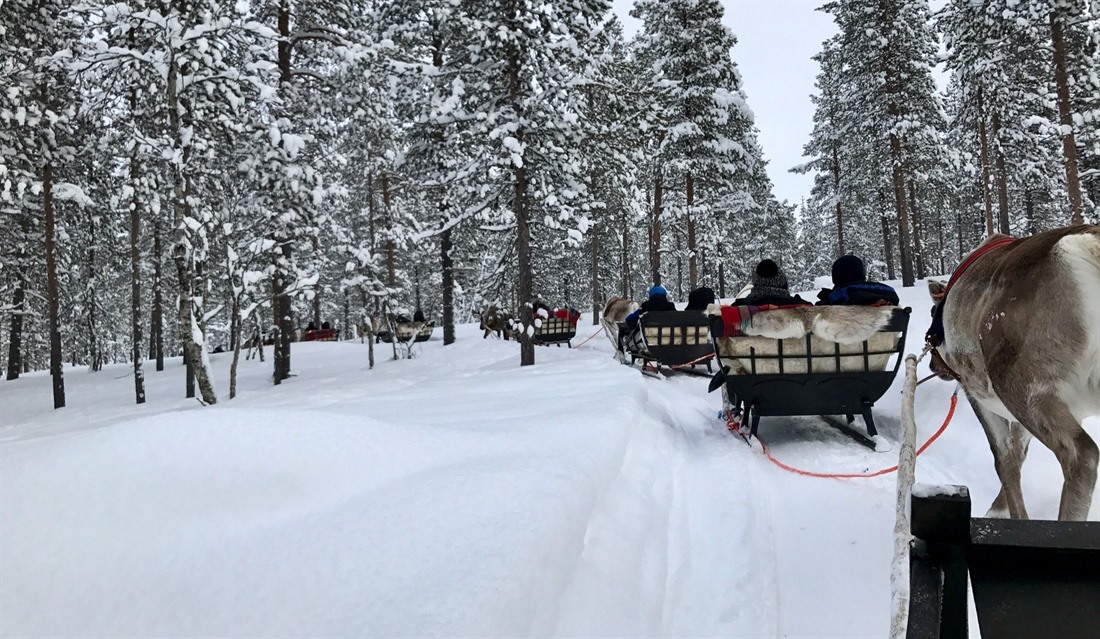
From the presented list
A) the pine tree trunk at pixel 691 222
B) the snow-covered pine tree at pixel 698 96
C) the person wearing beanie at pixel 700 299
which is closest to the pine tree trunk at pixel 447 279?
the snow-covered pine tree at pixel 698 96

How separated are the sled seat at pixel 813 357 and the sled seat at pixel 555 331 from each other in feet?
50.0

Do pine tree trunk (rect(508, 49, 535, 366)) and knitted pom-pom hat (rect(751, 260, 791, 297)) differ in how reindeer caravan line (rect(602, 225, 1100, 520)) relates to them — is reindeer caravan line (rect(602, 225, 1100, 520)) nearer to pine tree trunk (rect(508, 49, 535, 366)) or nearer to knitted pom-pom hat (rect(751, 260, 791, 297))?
knitted pom-pom hat (rect(751, 260, 791, 297))

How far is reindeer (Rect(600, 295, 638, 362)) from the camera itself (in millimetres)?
14119

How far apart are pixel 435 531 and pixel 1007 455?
10.3ft

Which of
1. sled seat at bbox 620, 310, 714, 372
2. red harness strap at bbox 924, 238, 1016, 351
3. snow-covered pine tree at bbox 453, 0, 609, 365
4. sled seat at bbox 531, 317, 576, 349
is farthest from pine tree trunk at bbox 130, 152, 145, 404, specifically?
red harness strap at bbox 924, 238, 1016, 351

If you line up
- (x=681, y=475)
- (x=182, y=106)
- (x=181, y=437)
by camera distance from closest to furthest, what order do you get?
1. (x=181, y=437)
2. (x=681, y=475)
3. (x=182, y=106)

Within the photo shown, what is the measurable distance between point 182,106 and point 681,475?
31.5 feet

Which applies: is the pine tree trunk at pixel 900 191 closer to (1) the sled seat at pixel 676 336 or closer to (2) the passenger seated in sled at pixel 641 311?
(2) the passenger seated in sled at pixel 641 311

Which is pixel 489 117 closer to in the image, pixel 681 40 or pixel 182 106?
pixel 182 106

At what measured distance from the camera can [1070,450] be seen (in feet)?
7.70

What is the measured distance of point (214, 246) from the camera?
15273 mm

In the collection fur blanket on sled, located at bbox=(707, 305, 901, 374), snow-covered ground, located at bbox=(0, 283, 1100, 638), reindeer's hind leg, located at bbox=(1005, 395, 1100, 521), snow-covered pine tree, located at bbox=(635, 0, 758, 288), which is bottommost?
snow-covered ground, located at bbox=(0, 283, 1100, 638)

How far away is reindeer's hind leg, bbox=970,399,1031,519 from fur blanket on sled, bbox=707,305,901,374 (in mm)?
1872

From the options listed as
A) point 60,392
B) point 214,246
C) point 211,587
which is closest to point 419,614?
point 211,587
